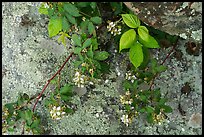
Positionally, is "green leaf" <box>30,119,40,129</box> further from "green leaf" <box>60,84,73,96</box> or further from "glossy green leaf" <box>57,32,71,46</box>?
"glossy green leaf" <box>57,32,71,46</box>

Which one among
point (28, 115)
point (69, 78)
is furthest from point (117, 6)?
point (28, 115)

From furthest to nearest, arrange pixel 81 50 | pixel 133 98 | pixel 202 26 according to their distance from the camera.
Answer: pixel 133 98, pixel 81 50, pixel 202 26

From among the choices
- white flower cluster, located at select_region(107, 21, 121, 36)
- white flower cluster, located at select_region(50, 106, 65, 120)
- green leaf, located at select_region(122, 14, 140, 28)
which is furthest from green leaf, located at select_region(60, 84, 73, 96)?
green leaf, located at select_region(122, 14, 140, 28)

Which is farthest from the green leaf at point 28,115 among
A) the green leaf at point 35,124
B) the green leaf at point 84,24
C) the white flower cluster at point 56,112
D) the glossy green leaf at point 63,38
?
the green leaf at point 84,24

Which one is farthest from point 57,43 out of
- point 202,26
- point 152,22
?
point 202,26

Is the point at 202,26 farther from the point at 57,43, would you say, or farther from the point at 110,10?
the point at 57,43

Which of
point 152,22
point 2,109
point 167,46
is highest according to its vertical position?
point 152,22

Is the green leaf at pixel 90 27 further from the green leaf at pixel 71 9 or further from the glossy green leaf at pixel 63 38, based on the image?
the glossy green leaf at pixel 63 38
